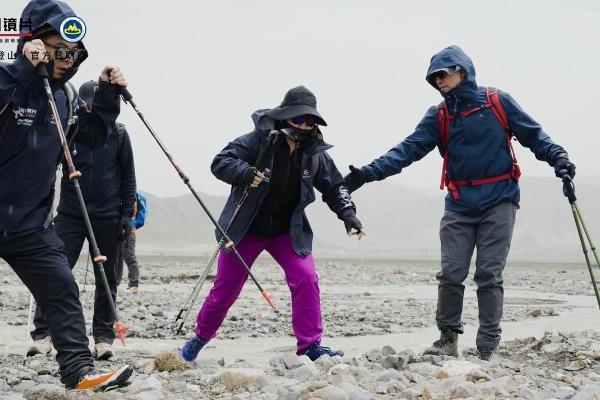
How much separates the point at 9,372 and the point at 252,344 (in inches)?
146

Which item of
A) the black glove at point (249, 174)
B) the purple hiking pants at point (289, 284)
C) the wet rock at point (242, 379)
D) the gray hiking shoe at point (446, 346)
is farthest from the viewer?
the gray hiking shoe at point (446, 346)

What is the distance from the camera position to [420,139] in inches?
316

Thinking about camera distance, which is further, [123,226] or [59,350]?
[123,226]

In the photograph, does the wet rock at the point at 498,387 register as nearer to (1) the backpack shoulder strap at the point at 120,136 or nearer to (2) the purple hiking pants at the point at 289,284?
(2) the purple hiking pants at the point at 289,284

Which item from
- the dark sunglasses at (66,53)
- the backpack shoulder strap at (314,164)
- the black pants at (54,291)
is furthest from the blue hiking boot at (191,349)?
the dark sunglasses at (66,53)

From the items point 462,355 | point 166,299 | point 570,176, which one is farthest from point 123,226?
point 166,299

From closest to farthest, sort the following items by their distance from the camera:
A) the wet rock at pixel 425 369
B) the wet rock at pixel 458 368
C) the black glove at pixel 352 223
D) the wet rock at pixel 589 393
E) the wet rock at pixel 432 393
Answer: the wet rock at pixel 432 393 < the wet rock at pixel 589 393 < the wet rock at pixel 458 368 < the wet rock at pixel 425 369 < the black glove at pixel 352 223

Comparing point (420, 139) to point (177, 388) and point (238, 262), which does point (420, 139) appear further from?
point (177, 388)

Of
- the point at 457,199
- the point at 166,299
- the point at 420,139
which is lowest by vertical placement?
the point at 166,299

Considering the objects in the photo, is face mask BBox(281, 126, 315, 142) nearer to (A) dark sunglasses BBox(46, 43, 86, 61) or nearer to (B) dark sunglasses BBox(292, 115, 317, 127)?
(B) dark sunglasses BBox(292, 115, 317, 127)

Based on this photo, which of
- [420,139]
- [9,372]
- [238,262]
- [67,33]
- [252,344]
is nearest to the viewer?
[67,33]

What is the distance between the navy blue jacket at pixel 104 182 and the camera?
26.4 feet

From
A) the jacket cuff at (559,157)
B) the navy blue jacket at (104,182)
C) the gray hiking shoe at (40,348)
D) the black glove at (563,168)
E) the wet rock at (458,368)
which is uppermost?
the jacket cuff at (559,157)

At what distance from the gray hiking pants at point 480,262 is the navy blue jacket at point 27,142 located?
11.7 ft
